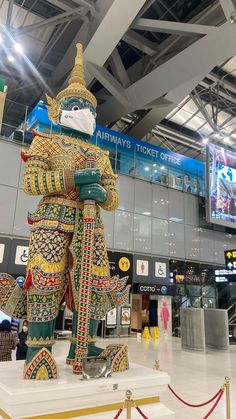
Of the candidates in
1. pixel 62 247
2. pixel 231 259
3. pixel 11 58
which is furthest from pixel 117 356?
pixel 11 58

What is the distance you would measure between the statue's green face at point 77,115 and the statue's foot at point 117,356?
2.06 metres

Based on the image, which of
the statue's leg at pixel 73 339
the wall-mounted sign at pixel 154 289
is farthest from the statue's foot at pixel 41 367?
the wall-mounted sign at pixel 154 289

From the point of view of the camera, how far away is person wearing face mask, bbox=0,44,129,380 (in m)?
2.54

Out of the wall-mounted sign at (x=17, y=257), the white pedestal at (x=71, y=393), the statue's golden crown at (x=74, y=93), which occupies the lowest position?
the white pedestal at (x=71, y=393)

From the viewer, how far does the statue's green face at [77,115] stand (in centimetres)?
315

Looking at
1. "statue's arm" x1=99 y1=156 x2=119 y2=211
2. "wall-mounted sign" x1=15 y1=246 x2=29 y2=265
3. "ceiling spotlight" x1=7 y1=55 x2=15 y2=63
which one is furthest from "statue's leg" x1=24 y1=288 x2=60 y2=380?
"ceiling spotlight" x1=7 y1=55 x2=15 y2=63

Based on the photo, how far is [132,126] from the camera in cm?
1644

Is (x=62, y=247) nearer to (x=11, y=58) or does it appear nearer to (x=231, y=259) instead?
(x=231, y=259)

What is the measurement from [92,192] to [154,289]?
11.3 meters

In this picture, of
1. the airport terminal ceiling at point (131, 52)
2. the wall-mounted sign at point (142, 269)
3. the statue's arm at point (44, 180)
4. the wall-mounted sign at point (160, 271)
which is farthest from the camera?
the wall-mounted sign at point (160, 271)

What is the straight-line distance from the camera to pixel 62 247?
275 centimetres

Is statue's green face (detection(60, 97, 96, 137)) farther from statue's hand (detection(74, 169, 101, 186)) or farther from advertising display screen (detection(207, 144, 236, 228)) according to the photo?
advertising display screen (detection(207, 144, 236, 228))

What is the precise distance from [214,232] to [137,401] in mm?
15105

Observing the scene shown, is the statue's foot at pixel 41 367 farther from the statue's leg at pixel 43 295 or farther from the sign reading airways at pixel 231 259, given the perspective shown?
the sign reading airways at pixel 231 259
